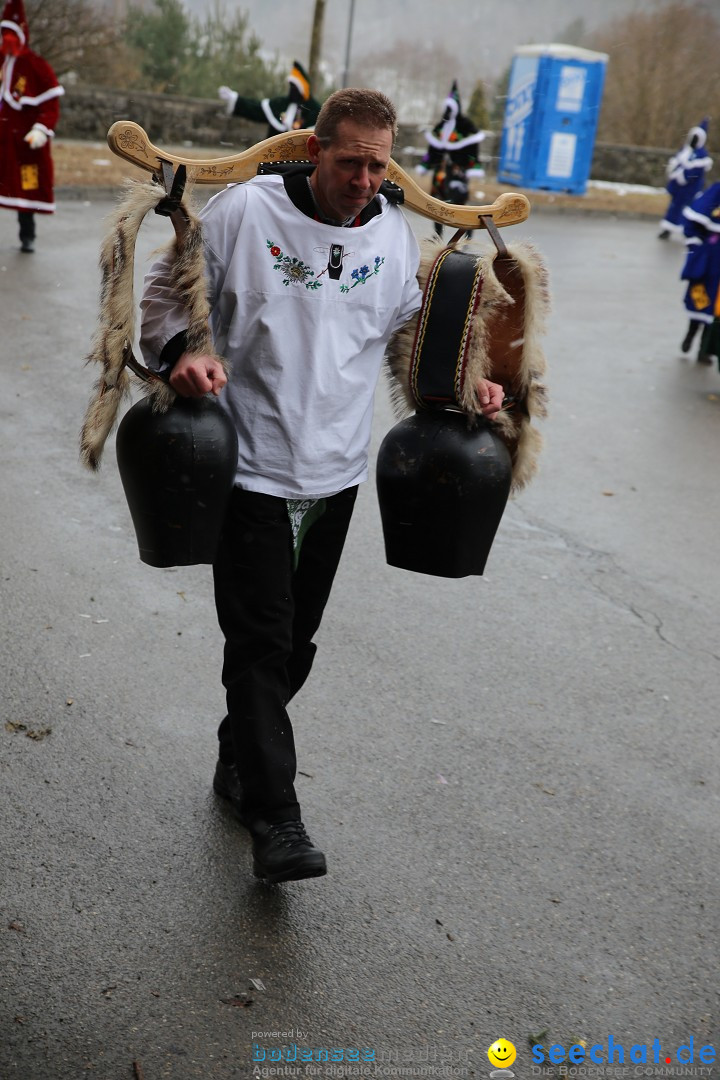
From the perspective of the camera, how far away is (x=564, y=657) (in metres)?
4.60

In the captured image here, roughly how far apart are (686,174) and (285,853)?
19.6m

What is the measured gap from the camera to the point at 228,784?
11.0 feet

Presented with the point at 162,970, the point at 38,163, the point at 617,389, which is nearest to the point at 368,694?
the point at 162,970

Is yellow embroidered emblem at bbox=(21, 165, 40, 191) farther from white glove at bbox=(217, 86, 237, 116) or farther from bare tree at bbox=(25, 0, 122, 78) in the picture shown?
bare tree at bbox=(25, 0, 122, 78)

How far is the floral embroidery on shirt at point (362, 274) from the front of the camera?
282 centimetres

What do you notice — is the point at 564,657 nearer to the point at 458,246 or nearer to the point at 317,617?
the point at 317,617

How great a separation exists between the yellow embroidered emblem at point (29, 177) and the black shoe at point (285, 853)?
914cm

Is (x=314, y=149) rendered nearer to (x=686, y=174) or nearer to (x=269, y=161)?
(x=269, y=161)

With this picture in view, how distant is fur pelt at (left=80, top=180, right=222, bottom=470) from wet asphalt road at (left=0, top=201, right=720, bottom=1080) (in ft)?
0.84

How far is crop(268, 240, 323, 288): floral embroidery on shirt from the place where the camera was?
2754 millimetres

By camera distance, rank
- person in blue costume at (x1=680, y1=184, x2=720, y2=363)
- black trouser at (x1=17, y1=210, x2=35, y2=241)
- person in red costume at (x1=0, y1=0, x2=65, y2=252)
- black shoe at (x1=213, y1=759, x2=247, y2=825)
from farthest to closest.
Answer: black trouser at (x1=17, y1=210, x2=35, y2=241) < person in red costume at (x1=0, y1=0, x2=65, y2=252) < person in blue costume at (x1=680, y1=184, x2=720, y2=363) < black shoe at (x1=213, y1=759, x2=247, y2=825)

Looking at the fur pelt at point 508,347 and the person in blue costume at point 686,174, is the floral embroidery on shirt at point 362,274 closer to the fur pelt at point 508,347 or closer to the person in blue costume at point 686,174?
the fur pelt at point 508,347

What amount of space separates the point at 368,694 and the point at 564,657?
0.90 m

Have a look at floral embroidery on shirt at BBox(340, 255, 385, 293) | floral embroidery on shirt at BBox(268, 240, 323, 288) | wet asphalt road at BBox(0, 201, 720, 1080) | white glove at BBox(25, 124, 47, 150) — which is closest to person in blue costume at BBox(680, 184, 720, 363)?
wet asphalt road at BBox(0, 201, 720, 1080)
